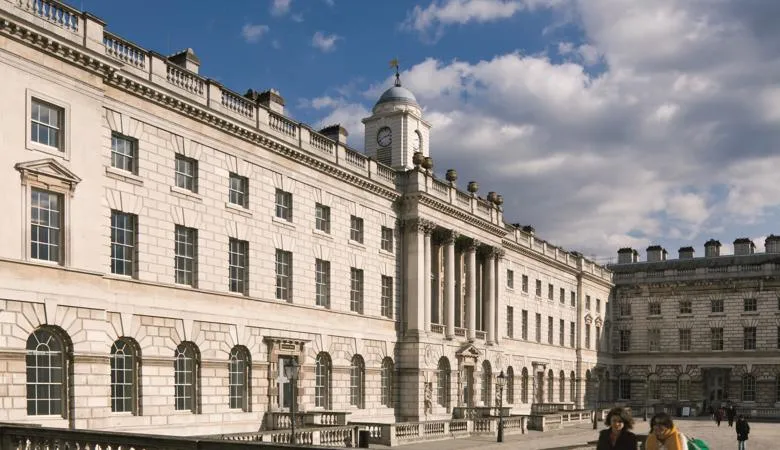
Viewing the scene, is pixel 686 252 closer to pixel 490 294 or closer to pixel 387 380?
pixel 490 294

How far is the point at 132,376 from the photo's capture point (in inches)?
1085

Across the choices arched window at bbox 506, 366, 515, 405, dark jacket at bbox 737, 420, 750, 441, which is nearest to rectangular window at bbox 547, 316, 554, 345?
arched window at bbox 506, 366, 515, 405

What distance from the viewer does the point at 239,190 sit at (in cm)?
3362

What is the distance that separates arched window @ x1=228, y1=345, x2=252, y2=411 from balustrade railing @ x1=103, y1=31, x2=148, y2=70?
11.2m

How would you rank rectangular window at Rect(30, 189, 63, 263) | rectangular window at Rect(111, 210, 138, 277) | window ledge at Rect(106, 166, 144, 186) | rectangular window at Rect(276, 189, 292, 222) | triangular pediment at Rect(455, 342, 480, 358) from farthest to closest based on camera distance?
triangular pediment at Rect(455, 342, 480, 358) < rectangular window at Rect(276, 189, 292, 222) < rectangular window at Rect(111, 210, 138, 277) < window ledge at Rect(106, 166, 144, 186) < rectangular window at Rect(30, 189, 63, 263)

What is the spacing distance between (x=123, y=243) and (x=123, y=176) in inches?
85.7

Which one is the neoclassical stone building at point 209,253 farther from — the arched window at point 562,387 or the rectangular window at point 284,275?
the arched window at point 562,387

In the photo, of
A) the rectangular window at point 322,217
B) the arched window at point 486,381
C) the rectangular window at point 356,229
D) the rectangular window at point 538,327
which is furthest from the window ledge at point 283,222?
the rectangular window at point 538,327

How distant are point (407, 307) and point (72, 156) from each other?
76.6ft

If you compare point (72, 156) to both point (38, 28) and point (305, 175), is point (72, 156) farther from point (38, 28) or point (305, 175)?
point (305, 175)

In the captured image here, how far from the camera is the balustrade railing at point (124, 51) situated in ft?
89.7

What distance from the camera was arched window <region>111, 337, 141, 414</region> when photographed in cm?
2688

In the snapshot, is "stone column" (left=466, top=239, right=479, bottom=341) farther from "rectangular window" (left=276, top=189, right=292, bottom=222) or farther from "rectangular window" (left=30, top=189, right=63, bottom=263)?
"rectangular window" (left=30, top=189, right=63, bottom=263)

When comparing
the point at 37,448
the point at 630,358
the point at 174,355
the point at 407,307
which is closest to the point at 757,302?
the point at 630,358
